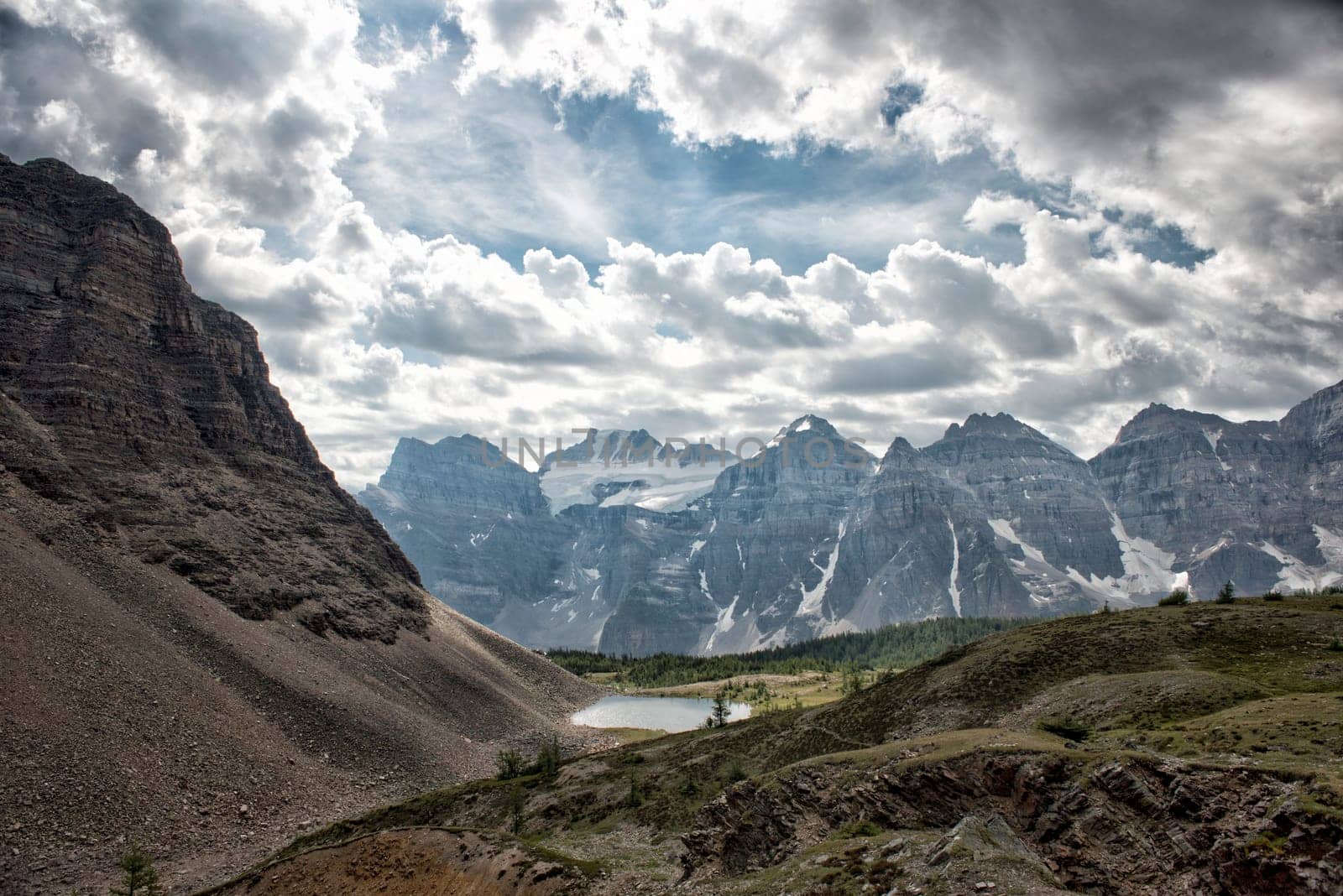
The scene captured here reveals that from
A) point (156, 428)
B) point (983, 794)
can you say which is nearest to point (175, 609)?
point (156, 428)

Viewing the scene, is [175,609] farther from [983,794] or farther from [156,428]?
[983,794]

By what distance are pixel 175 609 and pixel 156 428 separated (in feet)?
169

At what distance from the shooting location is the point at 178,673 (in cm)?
8431

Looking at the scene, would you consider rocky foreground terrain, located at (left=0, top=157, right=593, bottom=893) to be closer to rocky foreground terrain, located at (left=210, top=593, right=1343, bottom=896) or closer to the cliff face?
the cliff face

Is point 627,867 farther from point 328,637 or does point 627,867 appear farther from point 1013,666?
point 328,637

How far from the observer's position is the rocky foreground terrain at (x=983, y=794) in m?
27.3

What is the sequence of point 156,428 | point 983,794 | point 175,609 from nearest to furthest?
point 983,794 < point 175,609 < point 156,428

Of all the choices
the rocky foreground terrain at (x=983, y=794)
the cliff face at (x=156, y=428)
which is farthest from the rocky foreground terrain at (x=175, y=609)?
the rocky foreground terrain at (x=983, y=794)

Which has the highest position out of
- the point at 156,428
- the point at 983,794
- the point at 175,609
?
the point at 156,428

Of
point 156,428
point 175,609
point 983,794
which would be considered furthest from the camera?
point 156,428

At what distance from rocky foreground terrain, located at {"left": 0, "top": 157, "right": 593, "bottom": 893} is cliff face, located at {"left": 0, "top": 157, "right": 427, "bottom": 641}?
1.48ft

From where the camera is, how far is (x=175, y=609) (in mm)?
97500

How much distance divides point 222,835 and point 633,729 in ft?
259

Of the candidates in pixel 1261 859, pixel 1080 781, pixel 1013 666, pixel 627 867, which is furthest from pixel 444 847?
pixel 1013 666
